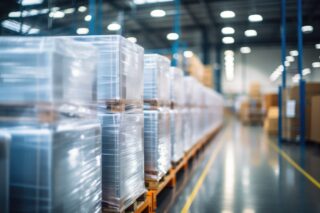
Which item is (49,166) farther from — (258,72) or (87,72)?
(258,72)

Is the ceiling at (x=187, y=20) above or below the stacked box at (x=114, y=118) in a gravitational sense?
above

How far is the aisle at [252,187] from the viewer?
3.63 metres

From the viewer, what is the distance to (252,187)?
452cm

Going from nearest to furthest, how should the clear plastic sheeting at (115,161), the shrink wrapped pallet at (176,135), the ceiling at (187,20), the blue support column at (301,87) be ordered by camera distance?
the clear plastic sheeting at (115,161) < the shrink wrapped pallet at (176,135) < the ceiling at (187,20) < the blue support column at (301,87)

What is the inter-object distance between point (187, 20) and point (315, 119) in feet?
33.0

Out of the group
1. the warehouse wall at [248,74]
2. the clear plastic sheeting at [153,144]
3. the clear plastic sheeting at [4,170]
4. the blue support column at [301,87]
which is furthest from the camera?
the warehouse wall at [248,74]

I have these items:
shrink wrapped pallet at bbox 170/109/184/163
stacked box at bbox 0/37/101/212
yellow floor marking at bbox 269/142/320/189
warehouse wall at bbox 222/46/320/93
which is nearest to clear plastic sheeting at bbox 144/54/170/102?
shrink wrapped pallet at bbox 170/109/184/163

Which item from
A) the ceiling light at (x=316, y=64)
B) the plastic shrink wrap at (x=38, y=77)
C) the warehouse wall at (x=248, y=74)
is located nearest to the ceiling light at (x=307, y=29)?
the ceiling light at (x=316, y=64)

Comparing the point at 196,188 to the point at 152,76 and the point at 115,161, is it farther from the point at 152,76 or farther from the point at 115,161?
the point at 115,161

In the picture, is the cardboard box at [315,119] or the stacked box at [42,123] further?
the cardboard box at [315,119]

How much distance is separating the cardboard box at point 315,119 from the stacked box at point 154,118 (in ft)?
Answer: 20.0

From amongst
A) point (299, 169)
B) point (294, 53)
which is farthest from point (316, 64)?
point (299, 169)

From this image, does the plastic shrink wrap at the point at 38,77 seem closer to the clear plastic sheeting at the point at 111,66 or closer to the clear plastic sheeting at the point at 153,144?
the clear plastic sheeting at the point at 111,66

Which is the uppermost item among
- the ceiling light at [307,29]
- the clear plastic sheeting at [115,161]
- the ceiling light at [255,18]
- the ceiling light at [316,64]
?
the ceiling light at [255,18]
